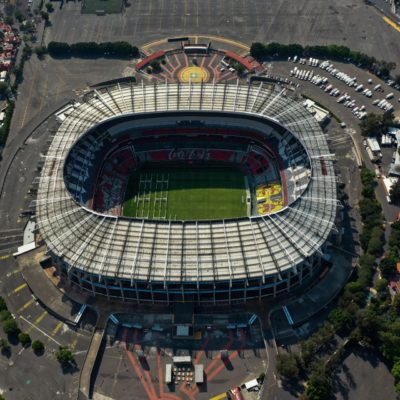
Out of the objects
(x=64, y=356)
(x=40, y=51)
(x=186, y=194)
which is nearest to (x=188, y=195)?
(x=186, y=194)

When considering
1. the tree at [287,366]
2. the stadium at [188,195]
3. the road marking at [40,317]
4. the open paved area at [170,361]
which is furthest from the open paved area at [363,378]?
the road marking at [40,317]

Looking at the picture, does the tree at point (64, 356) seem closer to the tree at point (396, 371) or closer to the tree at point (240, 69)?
the tree at point (396, 371)

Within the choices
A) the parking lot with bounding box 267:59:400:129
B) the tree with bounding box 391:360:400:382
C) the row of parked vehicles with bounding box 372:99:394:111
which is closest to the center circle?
the parking lot with bounding box 267:59:400:129

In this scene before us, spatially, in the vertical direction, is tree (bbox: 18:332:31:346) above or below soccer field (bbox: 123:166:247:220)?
below

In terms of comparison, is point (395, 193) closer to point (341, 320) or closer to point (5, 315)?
point (341, 320)

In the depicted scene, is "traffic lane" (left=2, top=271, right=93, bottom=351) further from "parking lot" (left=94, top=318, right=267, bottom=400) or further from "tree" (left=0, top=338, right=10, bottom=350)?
"parking lot" (left=94, top=318, right=267, bottom=400)
